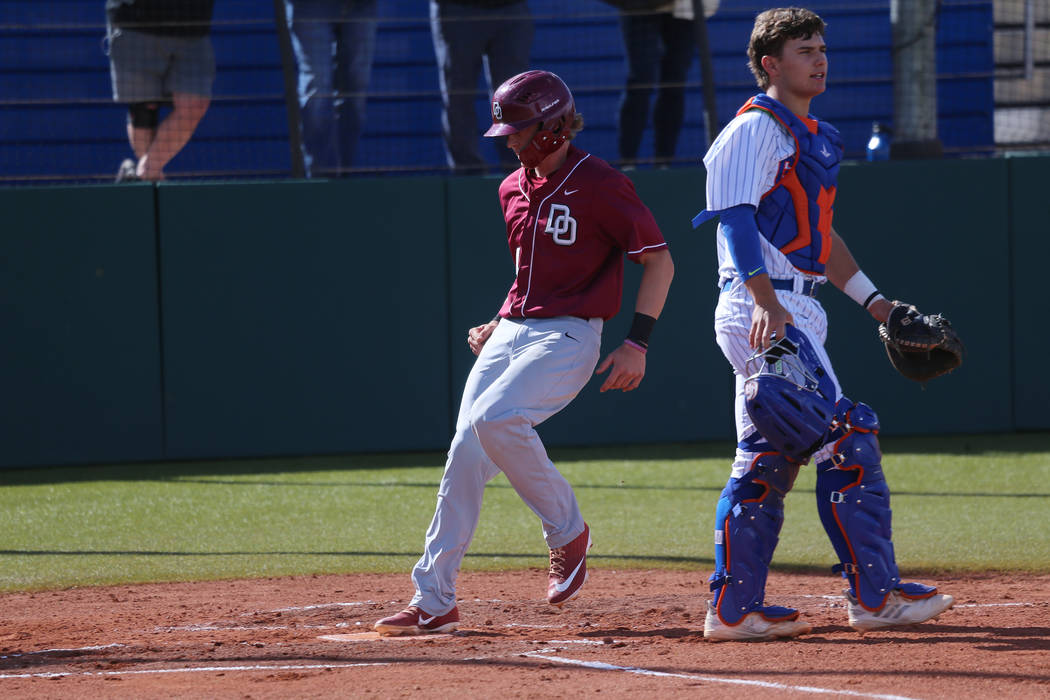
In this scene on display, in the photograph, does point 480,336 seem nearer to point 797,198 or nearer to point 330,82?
point 797,198

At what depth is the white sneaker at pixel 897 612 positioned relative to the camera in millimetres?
4488

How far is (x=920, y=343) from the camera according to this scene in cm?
467

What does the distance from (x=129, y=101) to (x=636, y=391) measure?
4.47m

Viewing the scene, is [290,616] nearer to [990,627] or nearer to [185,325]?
[990,627]

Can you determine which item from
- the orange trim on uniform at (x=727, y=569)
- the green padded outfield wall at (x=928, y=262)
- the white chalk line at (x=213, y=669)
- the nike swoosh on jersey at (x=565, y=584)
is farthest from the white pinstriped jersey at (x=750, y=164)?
the green padded outfield wall at (x=928, y=262)

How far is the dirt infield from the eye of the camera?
3.85 metres

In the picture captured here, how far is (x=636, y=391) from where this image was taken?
33.4ft

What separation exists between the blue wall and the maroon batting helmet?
5.27 m

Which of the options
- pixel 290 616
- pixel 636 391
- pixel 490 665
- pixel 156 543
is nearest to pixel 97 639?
pixel 290 616

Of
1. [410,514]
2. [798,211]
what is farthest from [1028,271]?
[798,211]

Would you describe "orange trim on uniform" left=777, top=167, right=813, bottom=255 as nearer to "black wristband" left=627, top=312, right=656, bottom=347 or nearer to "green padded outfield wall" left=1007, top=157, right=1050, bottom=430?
"black wristband" left=627, top=312, right=656, bottom=347

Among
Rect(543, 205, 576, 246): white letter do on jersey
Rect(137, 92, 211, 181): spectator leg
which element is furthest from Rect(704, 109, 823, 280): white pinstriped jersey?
Rect(137, 92, 211, 181): spectator leg

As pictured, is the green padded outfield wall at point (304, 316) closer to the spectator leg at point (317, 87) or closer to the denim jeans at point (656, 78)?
the spectator leg at point (317, 87)

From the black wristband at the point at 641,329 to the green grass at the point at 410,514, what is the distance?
1885mm
